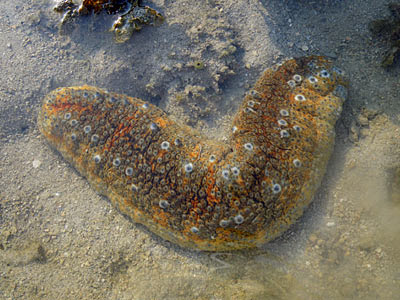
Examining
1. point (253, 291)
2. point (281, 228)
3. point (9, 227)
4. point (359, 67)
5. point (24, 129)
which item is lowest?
point (253, 291)

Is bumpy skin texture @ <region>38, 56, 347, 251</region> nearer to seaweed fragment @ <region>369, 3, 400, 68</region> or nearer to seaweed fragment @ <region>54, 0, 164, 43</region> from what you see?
seaweed fragment @ <region>369, 3, 400, 68</region>

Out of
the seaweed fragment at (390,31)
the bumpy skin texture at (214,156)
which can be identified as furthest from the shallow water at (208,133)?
the bumpy skin texture at (214,156)

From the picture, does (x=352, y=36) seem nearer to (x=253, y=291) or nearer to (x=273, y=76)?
(x=273, y=76)

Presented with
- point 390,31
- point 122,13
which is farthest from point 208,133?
point 390,31

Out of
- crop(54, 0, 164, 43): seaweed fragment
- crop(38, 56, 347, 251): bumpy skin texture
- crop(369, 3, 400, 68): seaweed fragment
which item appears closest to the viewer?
crop(38, 56, 347, 251): bumpy skin texture

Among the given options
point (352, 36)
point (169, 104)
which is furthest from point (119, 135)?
point (352, 36)

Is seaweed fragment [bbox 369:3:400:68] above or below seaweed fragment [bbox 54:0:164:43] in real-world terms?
below

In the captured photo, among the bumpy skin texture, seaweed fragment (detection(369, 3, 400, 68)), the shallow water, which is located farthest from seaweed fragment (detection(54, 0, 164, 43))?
seaweed fragment (detection(369, 3, 400, 68))
